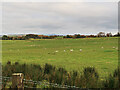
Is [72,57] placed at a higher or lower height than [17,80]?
lower

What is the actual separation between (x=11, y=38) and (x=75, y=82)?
297ft

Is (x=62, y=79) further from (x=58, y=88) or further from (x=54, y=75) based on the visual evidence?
(x=58, y=88)

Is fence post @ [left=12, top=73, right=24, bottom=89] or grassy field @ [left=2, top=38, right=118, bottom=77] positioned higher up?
fence post @ [left=12, top=73, right=24, bottom=89]

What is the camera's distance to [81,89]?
230 inches

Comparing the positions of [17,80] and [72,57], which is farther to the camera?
[72,57]

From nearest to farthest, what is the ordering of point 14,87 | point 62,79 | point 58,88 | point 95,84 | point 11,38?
point 14,87
point 58,88
point 95,84
point 62,79
point 11,38

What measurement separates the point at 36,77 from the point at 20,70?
1.70 m

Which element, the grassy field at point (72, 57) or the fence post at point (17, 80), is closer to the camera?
the fence post at point (17, 80)

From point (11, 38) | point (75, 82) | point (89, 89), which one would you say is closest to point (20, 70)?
point (75, 82)

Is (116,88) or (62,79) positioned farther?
(62,79)

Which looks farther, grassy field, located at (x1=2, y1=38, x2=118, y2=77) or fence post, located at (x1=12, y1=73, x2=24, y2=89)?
grassy field, located at (x1=2, y1=38, x2=118, y2=77)

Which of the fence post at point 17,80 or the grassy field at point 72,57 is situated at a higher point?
the fence post at point 17,80

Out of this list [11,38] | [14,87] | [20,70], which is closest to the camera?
[14,87]

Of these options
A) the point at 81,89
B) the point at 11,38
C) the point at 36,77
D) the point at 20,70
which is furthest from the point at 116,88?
the point at 11,38
